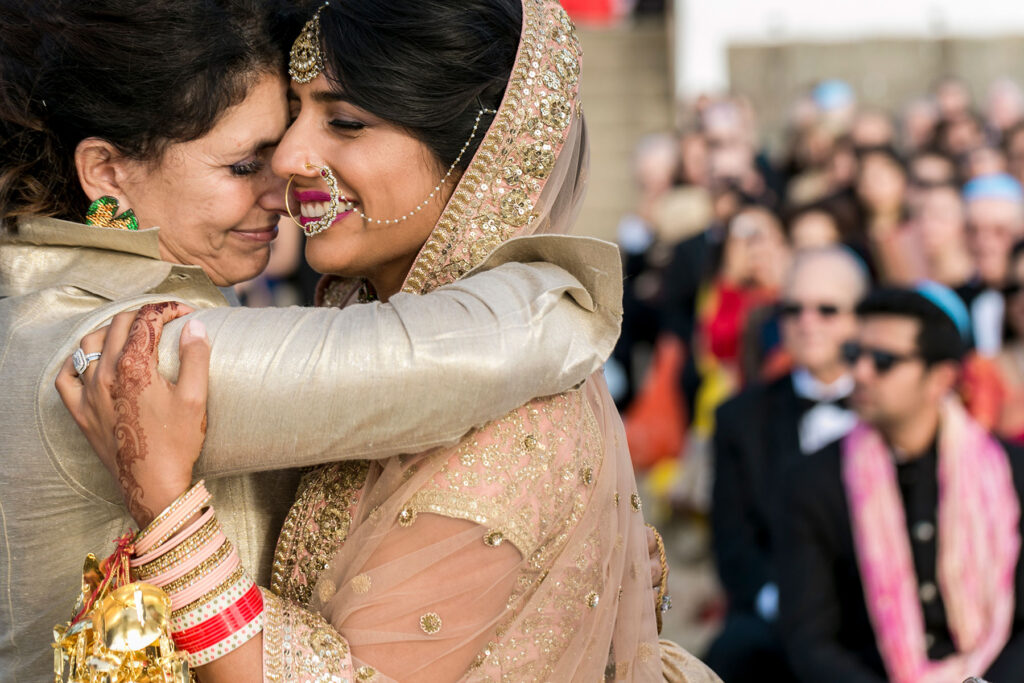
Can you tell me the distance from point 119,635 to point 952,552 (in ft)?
10.4

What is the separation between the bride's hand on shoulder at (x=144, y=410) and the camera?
1.90 meters

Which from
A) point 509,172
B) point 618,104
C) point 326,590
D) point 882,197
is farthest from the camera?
point 618,104

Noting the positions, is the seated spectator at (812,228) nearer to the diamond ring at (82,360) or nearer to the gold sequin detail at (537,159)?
the gold sequin detail at (537,159)

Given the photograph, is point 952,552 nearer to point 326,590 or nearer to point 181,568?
point 326,590

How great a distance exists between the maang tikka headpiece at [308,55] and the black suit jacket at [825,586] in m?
2.83

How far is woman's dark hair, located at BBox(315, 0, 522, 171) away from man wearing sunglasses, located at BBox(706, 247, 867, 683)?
3.48m

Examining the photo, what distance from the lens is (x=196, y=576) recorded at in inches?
76.4

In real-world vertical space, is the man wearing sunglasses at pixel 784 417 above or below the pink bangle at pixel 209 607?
below

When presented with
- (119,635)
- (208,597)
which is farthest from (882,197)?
(119,635)

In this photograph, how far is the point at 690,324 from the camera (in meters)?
7.99

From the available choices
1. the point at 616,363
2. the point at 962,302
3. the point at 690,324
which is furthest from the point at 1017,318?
the point at 616,363

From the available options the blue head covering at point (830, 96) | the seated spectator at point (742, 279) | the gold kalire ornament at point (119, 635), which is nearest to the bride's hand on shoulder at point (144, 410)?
the gold kalire ornament at point (119, 635)

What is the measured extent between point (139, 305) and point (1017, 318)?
4886 mm

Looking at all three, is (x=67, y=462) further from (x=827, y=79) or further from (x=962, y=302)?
(x=827, y=79)
